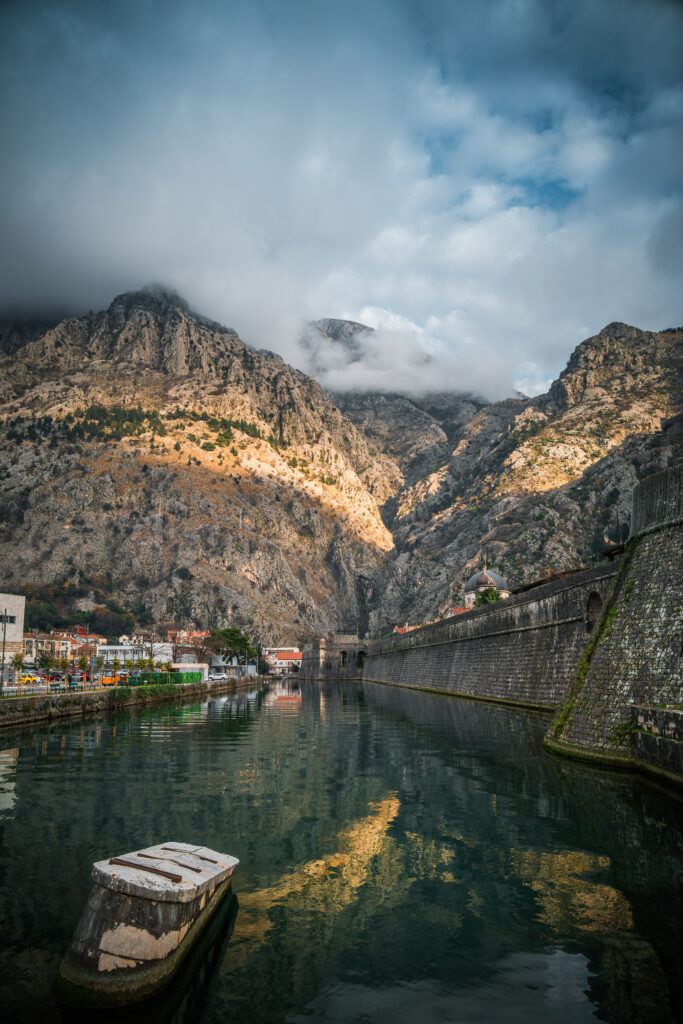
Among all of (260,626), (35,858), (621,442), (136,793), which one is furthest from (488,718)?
(260,626)

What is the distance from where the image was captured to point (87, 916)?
622cm

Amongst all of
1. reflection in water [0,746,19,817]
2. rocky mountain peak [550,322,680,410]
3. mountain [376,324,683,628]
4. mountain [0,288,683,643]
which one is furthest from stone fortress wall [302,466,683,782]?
rocky mountain peak [550,322,680,410]

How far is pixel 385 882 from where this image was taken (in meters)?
10.1

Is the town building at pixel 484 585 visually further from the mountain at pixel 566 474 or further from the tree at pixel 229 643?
the tree at pixel 229 643

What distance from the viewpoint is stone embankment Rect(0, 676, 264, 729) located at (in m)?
33.6

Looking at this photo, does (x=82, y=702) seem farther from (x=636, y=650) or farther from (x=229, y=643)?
(x=229, y=643)

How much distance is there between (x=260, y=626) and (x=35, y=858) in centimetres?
13790

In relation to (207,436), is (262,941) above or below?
below

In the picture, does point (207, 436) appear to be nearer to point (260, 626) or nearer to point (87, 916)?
point (260, 626)

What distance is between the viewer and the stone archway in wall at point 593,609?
28.5 m

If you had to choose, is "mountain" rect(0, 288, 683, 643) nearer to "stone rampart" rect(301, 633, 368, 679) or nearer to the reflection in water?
"stone rampart" rect(301, 633, 368, 679)

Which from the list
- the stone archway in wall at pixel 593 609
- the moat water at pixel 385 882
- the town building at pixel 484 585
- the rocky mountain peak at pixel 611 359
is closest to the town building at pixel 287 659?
the town building at pixel 484 585

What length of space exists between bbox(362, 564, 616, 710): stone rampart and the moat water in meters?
9.26

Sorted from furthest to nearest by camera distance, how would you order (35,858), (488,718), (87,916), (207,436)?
(207,436) → (488,718) → (35,858) → (87,916)
